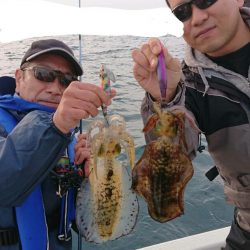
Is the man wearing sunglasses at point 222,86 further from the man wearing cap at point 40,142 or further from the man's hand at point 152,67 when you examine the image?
the man wearing cap at point 40,142

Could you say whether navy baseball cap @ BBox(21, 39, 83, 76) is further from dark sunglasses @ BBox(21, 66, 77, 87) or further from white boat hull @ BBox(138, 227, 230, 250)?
white boat hull @ BBox(138, 227, 230, 250)

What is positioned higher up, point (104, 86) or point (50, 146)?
point (104, 86)

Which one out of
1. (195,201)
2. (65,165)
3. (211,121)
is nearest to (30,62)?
(65,165)

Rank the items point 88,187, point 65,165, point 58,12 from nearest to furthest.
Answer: point 88,187 < point 65,165 < point 58,12

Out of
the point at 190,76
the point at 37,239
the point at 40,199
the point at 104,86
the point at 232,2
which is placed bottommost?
the point at 37,239

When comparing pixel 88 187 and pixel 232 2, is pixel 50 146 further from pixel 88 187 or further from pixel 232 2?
pixel 232 2

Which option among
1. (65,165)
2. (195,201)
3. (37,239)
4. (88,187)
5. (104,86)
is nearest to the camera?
(104,86)

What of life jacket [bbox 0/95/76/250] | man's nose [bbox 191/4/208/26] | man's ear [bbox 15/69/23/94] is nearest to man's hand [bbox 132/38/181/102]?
man's nose [bbox 191/4/208/26]

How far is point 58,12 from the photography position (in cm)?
473

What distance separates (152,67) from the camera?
192cm

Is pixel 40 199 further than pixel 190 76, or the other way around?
pixel 190 76

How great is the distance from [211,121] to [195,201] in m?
4.22

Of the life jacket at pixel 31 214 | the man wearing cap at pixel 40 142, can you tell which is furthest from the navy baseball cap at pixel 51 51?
the life jacket at pixel 31 214

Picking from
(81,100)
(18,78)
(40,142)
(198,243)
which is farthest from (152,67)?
(198,243)
